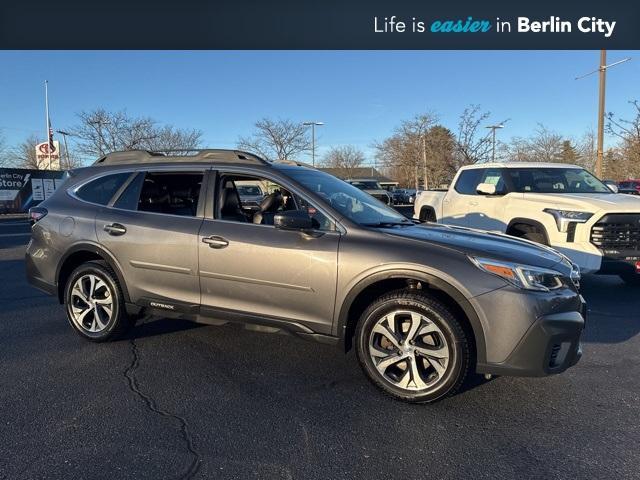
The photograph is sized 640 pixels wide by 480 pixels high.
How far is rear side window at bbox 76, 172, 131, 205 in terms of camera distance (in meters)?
4.71

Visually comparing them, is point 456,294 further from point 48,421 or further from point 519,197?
point 519,197

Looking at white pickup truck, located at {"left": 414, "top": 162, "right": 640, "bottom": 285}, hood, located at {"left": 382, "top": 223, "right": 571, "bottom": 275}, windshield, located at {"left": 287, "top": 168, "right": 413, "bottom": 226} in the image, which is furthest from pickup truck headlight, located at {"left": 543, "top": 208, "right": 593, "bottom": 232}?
windshield, located at {"left": 287, "top": 168, "right": 413, "bottom": 226}

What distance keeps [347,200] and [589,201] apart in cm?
420

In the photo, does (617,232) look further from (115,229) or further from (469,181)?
(115,229)

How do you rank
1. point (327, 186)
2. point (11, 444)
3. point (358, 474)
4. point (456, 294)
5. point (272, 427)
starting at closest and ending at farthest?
point (358, 474) → point (11, 444) → point (272, 427) → point (456, 294) → point (327, 186)

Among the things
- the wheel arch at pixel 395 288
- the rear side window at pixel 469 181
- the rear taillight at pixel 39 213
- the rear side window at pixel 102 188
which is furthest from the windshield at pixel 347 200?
the rear side window at pixel 469 181

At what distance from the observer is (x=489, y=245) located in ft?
11.7

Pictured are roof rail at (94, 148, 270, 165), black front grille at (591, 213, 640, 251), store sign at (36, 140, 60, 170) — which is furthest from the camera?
store sign at (36, 140, 60, 170)

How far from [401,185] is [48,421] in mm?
62708

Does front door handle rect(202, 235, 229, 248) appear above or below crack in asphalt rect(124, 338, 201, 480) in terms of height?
above

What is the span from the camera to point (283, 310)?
3.77m

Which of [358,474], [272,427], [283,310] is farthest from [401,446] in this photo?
[283,310]

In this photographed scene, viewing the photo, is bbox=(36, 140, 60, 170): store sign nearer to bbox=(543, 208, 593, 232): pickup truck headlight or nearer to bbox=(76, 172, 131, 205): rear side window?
bbox=(76, 172, 131, 205): rear side window

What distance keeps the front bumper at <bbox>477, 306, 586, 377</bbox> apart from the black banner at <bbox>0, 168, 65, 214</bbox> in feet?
83.9
